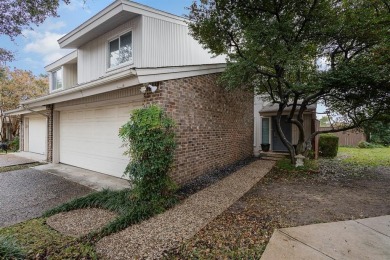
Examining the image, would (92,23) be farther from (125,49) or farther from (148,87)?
(148,87)

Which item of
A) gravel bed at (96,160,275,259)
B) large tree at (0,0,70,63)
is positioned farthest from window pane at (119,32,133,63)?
gravel bed at (96,160,275,259)

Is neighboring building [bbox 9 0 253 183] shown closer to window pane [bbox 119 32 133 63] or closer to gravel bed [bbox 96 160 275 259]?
window pane [bbox 119 32 133 63]

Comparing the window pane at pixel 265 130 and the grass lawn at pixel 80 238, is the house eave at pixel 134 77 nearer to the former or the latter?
the grass lawn at pixel 80 238

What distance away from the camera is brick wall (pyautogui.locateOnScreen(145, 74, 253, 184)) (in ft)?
18.5

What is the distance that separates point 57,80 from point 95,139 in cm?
817

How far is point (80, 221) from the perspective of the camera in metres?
4.08

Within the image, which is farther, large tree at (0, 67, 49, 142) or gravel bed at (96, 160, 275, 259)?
large tree at (0, 67, 49, 142)

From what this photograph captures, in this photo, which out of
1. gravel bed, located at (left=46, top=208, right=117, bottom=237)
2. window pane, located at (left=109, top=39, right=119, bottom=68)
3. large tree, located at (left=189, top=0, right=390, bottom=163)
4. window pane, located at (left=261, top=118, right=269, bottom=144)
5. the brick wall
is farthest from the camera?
window pane, located at (left=261, top=118, right=269, bottom=144)

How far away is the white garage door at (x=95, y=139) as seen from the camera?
7062 mm

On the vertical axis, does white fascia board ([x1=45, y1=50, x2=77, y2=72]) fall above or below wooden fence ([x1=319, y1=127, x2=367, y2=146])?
above

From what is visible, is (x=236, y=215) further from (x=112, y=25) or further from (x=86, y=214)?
(x=112, y=25)

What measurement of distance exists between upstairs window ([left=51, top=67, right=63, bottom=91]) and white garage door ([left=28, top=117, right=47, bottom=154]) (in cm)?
223

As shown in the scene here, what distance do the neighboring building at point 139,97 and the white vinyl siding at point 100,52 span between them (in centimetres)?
4

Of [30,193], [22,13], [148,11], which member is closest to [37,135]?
[30,193]
